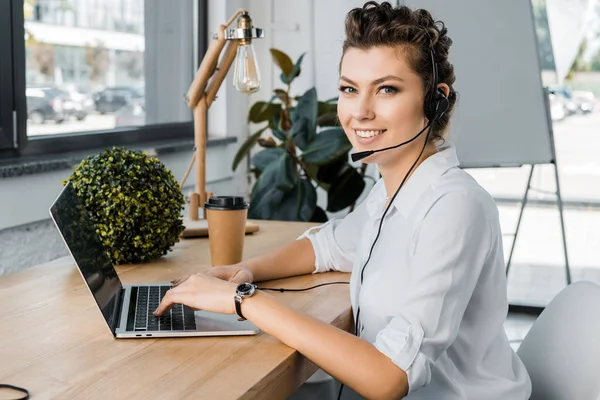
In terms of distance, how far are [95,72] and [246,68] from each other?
3.83 ft

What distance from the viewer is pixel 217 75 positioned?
7.03 feet

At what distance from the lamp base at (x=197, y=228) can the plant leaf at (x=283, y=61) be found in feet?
4.59

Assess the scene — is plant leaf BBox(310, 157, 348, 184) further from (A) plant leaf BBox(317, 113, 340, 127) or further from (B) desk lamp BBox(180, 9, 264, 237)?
(B) desk lamp BBox(180, 9, 264, 237)

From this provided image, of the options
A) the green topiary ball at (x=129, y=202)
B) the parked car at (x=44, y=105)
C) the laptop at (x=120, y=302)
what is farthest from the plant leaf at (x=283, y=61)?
the laptop at (x=120, y=302)

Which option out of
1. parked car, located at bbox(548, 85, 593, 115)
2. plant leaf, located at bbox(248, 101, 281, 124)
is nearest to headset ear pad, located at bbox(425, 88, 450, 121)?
plant leaf, located at bbox(248, 101, 281, 124)

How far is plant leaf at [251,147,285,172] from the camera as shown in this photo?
322cm

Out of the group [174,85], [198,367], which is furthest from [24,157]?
[198,367]

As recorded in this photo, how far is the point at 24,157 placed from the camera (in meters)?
2.60

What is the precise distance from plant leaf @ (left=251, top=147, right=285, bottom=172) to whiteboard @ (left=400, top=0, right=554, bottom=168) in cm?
70

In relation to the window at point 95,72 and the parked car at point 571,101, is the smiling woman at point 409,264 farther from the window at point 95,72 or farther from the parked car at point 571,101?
the parked car at point 571,101

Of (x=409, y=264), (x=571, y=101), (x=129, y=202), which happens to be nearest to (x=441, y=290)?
(x=409, y=264)

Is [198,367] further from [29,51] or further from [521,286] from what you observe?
[521,286]

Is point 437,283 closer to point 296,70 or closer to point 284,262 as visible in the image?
point 284,262

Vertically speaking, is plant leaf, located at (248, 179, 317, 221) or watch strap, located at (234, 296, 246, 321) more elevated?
watch strap, located at (234, 296, 246, 321)
